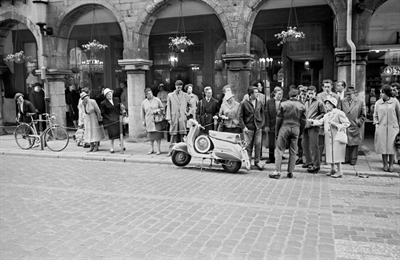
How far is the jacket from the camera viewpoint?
9.23m

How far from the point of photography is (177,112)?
11164 mm

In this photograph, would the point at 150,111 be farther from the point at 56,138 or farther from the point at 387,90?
the point at 387,90

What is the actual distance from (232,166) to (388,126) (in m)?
3.68

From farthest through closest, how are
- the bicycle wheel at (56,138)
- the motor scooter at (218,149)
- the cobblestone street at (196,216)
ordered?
1. the bicycle wheel at (56,138)
2. the motor scooter at (218,149)
3. the cobblestone street at (196,216)

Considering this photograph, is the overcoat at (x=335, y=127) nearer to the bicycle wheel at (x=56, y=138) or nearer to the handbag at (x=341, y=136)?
the handbag at (x=341, y=136)

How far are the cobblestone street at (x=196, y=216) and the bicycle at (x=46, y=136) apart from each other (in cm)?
313

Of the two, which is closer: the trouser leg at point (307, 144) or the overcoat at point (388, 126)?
the overcoat at point (388, 126)

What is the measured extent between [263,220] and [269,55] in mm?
11452

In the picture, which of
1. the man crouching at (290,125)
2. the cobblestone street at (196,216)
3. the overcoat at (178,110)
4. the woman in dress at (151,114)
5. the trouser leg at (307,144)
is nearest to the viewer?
the cobblestone street at (196,216)

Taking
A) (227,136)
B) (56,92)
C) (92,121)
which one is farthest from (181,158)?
(56,92)

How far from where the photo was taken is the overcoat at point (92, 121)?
467 inches

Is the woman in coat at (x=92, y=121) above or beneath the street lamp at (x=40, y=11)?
beneath

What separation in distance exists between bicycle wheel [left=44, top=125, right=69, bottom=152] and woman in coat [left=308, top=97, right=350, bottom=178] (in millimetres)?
7499

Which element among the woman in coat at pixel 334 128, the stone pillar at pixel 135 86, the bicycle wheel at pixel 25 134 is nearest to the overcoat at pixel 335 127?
the woman in coat at pixel 334 128
